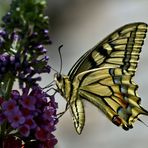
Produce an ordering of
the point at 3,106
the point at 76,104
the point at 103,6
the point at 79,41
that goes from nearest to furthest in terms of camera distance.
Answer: the point at 3,106 → the point at 76,104 → the point at 79,41 → the point at 103,6

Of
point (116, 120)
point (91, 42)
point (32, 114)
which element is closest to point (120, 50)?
point (116, 120)

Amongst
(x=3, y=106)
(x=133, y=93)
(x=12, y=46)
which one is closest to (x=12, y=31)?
(x=12, y=46)

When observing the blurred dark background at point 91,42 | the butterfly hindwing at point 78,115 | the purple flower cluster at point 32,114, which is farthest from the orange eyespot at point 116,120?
the blurred dark background at point 91,42

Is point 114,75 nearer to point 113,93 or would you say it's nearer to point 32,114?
point 113,93

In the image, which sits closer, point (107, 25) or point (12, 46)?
point (12, 46)

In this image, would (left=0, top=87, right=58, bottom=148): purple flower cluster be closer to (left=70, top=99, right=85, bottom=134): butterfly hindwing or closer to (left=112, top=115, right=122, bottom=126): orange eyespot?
(left=70, top=99, right=85, bottom=134): butterfly hindwing

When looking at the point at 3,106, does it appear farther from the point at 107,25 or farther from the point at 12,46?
the point at 107,25


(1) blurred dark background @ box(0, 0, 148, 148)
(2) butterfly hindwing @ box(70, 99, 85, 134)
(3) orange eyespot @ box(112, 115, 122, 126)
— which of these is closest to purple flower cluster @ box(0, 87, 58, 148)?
(2) butterfly hindwing @ box(70, 99, 85, 134)

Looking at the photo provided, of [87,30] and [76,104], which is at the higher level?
[87,30]
